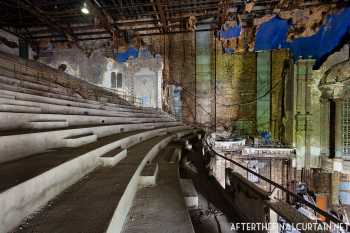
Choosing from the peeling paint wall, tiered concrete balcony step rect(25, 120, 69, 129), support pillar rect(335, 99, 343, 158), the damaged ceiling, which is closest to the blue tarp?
the damaged ceiling

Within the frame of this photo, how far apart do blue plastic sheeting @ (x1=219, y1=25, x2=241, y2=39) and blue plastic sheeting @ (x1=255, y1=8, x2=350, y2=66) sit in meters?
1.09

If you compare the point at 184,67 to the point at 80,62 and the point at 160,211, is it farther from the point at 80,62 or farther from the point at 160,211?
the point at 160,211

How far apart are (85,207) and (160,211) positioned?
75cm

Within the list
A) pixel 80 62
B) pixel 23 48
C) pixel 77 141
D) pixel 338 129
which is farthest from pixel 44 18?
pixel 338 129

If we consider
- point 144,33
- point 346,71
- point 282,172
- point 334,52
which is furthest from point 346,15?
point 144,33

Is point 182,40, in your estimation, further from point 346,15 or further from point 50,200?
point 50,200

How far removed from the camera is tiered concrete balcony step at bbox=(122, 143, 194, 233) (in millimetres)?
1637

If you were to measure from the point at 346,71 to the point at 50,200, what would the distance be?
11.7 m

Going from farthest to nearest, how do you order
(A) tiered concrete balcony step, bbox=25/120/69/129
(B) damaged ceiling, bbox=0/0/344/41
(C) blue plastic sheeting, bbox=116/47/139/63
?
(C) blue plastic sheeting, bbox=116/47/139/63
(B) damaged ceiling, bbox=0/0/344/41
(A) tiered concrete balcony step, bbox=25/120/69/129

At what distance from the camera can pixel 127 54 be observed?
494 inches

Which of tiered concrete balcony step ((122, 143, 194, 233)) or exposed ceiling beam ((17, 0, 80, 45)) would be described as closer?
tiered concrete balcony step ((122, 143, 194, 233))

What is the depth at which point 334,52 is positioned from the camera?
961cm

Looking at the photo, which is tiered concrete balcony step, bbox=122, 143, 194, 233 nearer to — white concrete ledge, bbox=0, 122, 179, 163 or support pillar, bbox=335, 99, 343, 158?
white concrete ledge, bbox=0, 122, 179, 163

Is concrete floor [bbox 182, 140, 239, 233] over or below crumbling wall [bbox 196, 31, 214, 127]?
below
